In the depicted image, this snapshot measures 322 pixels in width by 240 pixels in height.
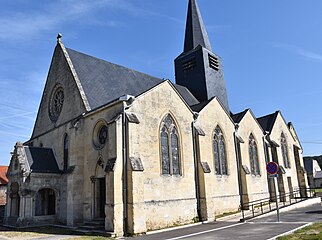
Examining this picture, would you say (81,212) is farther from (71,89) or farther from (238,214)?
(238,214)

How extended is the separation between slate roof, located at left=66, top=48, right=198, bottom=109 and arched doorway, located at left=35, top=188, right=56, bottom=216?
683 cm

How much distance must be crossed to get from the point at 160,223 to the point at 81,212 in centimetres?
462

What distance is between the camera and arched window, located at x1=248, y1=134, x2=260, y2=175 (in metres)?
Answer: 21.7

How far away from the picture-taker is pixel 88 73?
1830 centimetres

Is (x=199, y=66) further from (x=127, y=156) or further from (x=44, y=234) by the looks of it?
(x=44, y=234)

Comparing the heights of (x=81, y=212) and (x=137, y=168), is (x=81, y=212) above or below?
below

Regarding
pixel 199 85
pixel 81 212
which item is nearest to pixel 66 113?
pixel 81 212

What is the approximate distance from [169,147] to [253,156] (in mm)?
9785

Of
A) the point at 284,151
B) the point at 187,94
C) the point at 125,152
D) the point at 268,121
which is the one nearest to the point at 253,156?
the point at 268,121

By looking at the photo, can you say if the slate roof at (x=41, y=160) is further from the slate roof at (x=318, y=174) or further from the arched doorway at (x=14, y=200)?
the slate roof at (x=318, y=174)

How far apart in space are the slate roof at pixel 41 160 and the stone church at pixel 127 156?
0.06 metres

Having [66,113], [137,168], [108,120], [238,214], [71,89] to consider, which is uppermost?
[71,89]

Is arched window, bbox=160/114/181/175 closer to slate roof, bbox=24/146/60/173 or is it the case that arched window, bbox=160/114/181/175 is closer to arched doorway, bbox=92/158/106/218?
arched doorway, bbox=92/158/106/218

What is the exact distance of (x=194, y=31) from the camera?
26.5 metres
